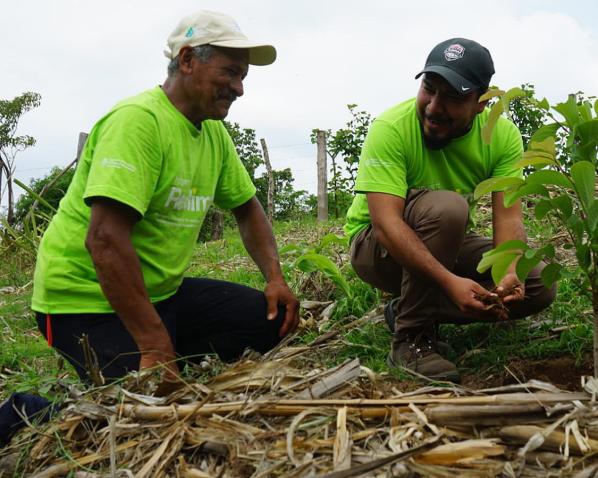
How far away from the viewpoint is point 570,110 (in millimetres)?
1878

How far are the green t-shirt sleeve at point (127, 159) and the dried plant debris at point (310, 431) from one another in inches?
26.2

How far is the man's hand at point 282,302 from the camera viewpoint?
9.98 feet

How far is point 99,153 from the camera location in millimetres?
2459

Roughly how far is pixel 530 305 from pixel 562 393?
120 cm

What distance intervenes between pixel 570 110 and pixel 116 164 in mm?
1453

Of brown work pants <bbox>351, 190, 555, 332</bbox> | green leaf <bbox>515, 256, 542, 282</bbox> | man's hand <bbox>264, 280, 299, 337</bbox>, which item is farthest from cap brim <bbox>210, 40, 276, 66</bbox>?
green leaf <bbox>515, 256, 542, 282</bbox>

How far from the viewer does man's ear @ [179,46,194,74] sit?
266 cm

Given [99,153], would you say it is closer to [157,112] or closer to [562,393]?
[157,112]

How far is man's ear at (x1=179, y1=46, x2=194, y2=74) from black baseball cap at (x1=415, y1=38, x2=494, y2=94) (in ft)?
2.91

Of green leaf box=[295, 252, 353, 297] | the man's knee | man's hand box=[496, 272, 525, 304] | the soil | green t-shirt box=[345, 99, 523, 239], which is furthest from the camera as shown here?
green leaf box=[295, 252, 353, 297]

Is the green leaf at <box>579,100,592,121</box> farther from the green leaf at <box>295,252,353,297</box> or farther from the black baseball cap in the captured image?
the green leaf at <box>295,252,353,297</box>

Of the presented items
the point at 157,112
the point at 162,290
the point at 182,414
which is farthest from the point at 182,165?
the point at 182,414

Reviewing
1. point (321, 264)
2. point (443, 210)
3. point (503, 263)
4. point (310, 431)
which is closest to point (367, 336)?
point (321, 264)

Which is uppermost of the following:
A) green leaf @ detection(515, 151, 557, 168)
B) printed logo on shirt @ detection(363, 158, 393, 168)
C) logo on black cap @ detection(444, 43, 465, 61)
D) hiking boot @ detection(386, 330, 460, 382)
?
logo on black cap @ detection(444, 43, 465, 61)
